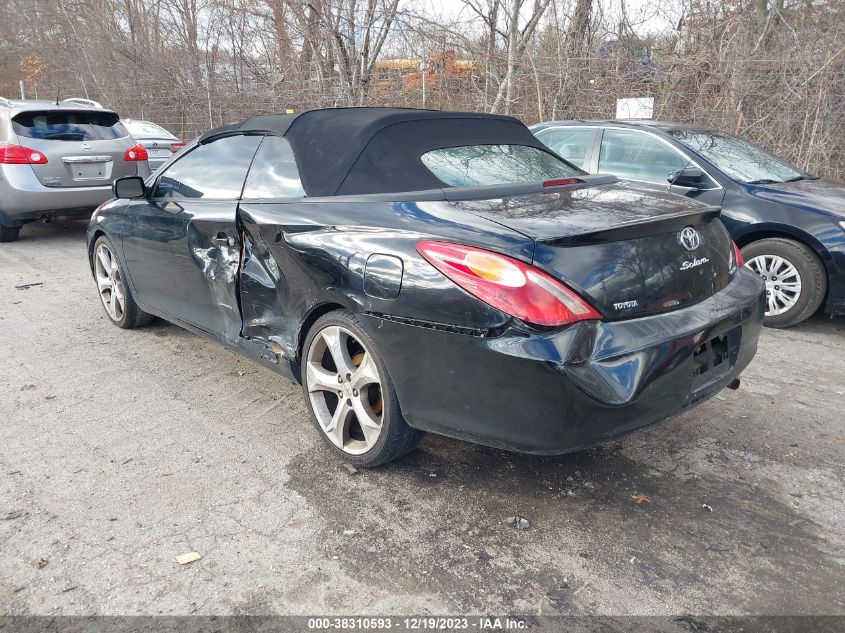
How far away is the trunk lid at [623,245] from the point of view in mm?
2465

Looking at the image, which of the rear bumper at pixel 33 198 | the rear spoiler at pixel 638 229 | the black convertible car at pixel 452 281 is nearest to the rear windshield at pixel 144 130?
the rear bumper at pixel 33 198

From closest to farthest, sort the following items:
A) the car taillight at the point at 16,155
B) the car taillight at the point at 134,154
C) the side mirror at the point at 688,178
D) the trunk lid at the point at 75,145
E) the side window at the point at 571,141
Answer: the side mirror at the point at 688,178 → the side window at the point at 571,141 → the car taillight at the point at 16,155 → the trunk lid at the point at 75,145 → the car taillight at the point at 134,154

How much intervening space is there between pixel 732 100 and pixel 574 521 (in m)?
9.27

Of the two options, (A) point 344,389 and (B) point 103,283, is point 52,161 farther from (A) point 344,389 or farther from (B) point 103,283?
(A) point 344,389

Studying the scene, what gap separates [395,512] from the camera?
2822mm

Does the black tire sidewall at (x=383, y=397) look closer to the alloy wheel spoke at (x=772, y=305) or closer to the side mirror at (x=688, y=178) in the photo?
the side mirror at (x=688, y=178)

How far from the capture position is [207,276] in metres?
3.85

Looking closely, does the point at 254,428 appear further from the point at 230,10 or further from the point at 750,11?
the point at 230,10

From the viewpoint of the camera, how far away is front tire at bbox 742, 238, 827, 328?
5.09m

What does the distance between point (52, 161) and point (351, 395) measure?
22.6ft

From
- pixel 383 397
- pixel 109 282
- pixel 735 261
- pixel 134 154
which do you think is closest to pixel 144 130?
pixel 134 154

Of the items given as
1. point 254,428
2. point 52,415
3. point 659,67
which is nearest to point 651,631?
point 254,428

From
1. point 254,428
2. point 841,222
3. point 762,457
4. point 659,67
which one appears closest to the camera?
point 762,457

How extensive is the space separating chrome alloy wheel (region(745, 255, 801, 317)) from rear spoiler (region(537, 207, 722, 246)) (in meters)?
2.62
